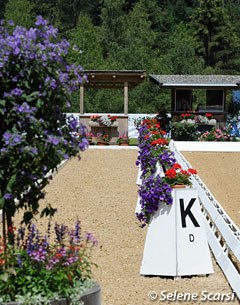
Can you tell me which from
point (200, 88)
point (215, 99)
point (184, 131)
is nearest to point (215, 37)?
point (215, 99)

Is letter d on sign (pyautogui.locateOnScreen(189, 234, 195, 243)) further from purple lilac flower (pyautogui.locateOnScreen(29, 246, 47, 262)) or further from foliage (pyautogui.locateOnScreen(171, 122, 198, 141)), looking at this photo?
foliage (pyautogui.locateOnScreen(171, 122, 198, 141))

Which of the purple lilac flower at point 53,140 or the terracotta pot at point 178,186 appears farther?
the terracotta pot at point 178,186

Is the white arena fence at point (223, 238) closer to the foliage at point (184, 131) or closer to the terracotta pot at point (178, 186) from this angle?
the terracotta pot at point (178, 186)

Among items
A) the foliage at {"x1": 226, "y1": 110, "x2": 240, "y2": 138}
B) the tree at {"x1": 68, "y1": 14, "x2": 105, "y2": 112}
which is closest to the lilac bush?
the foliage at {"x1": 226, "y1": 110, "x2": 240, "y2": 138}

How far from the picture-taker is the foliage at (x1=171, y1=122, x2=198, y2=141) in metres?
26.7

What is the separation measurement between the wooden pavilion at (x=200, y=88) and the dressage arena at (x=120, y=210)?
18.8 feet

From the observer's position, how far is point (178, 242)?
730 cm

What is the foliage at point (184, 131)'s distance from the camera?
2669 centimetres

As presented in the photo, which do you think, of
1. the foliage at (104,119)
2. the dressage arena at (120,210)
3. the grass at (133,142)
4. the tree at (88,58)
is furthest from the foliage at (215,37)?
the dressage arena at (120,210)

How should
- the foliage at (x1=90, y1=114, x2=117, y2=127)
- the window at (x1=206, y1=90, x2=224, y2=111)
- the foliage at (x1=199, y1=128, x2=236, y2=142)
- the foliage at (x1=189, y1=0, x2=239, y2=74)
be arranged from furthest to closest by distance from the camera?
the foliage at (x1=189, y1=0, x2=239, y2=74), the window at (x1=206, y1=90, x2=224, y2=111), the foliage at (x1=90, y1=114, x2=117, y2=127), the foliage at (x1=199, y1=128, x2=236, y2=142)

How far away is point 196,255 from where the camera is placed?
7348 mm

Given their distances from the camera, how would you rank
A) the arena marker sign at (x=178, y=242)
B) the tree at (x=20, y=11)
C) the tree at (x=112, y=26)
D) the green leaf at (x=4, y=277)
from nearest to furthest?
the green leaf at (x=4, y=277) → the arena marker sign at (x=178, y=242) → the tree at (x=112, y=26) → the tree at (x=20, y=11)

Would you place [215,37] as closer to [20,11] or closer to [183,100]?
[20,11]

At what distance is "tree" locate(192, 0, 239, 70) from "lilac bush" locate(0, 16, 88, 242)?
5485 cm
